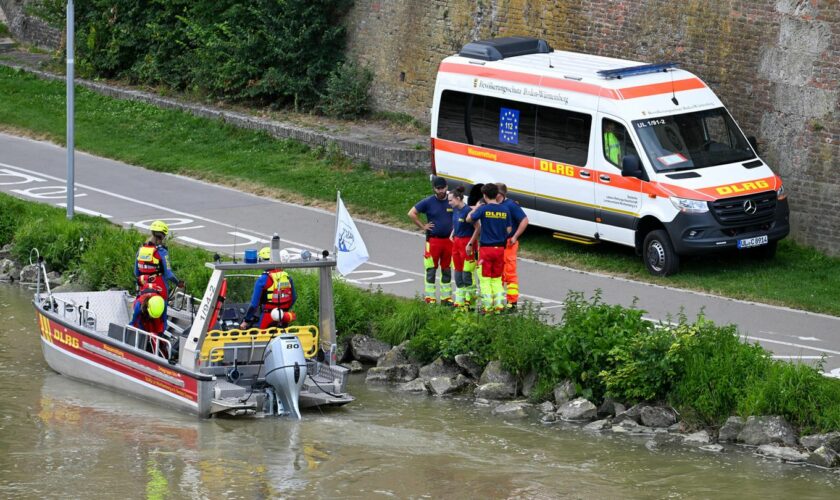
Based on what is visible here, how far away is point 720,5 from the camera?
2400cm

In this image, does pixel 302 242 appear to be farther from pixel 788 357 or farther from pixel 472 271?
pixel 788 357

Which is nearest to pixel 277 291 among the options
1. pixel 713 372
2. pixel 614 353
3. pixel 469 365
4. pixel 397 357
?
pixel 397 357

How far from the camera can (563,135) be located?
22.6 m

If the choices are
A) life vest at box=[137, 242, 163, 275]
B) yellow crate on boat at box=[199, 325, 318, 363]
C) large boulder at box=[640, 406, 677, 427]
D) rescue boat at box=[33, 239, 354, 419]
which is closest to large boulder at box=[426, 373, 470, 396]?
rescue boat at box=[33, 239, 354, 419]

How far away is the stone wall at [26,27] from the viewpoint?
3900cm

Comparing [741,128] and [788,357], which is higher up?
[741,128]

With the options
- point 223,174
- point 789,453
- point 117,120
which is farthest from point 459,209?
point 117,120

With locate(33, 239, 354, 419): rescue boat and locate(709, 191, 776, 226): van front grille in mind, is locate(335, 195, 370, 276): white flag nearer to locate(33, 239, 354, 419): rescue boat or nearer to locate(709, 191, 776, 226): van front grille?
locate(33, 239, 354, 419): rescue boat

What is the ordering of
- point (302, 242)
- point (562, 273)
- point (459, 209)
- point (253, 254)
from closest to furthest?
point (253, 254) < point (459, 209) < point (562, 273) < point (302, 242)

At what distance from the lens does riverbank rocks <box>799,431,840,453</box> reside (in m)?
15.6

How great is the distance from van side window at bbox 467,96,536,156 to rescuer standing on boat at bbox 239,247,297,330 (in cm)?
660

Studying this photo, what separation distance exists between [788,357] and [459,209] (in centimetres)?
453

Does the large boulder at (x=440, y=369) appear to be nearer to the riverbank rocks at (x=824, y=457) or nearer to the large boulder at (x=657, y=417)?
the large boulder at (x=657, y=417)

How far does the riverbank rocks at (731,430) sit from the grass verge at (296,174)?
4261mm
